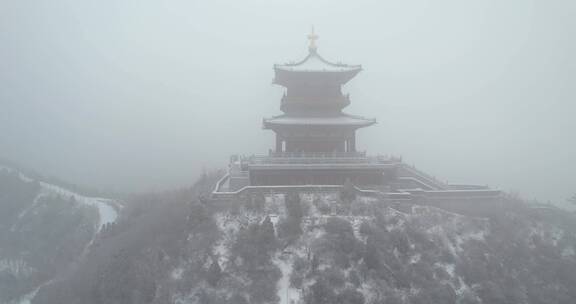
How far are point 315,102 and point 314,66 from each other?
2773 millimetres

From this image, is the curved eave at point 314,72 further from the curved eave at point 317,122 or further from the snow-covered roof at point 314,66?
the curved eave at point 317,122

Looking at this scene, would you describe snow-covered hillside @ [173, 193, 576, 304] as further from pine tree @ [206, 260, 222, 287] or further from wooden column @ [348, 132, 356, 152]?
wooden column @ [348, 132, 356, 152]

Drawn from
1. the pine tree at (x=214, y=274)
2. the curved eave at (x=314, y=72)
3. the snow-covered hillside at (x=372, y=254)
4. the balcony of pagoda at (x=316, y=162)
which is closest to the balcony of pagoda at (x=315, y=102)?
the curved eave at (x=314, y=72)

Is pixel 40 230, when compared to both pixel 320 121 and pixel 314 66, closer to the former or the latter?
pixel 320 121

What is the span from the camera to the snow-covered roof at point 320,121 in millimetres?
23672

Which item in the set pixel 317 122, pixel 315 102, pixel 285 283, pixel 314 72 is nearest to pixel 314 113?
pixel 315 102

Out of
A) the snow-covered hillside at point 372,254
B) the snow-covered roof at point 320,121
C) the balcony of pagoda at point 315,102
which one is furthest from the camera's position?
the balcony of pagoda at point 315,102

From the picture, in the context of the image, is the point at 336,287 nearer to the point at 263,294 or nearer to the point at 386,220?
the point at 263,294

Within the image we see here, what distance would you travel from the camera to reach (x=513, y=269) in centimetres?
1633

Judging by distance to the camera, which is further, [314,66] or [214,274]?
[314,66]

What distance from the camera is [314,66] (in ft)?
85.4

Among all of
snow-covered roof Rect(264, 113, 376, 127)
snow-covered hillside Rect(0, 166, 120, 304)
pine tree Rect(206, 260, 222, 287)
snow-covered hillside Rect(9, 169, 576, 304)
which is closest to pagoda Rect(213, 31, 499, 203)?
snow-covered roof Rect(264, 113, 376, 127)

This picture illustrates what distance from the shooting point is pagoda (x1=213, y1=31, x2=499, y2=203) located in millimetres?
21984

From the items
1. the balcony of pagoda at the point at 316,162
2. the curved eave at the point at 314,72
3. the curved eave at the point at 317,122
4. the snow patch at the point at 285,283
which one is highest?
the curved eave at the point at 314,72
